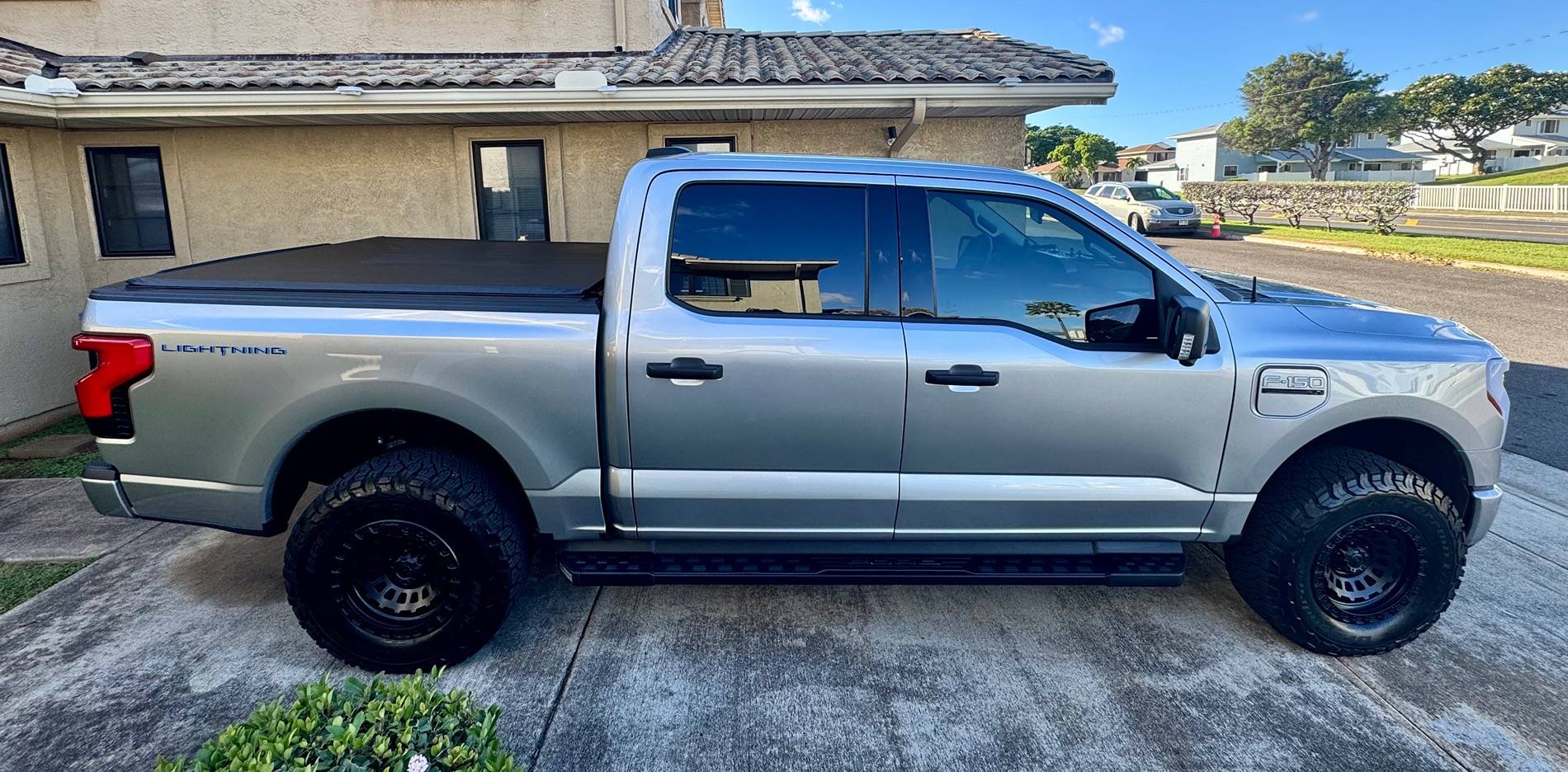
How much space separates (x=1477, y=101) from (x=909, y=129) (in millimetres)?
65333

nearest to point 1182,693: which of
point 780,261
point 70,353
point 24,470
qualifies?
point 780,261

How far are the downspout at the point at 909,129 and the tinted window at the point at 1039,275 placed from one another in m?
3.47

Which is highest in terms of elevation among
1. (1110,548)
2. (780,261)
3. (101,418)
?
(780,261)

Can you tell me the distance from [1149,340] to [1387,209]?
26164 mm

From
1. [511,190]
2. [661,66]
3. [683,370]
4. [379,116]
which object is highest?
[661,66]

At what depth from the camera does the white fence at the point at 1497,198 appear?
34.3 meters

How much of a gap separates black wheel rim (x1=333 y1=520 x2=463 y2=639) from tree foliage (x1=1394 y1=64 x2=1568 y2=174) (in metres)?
66.0

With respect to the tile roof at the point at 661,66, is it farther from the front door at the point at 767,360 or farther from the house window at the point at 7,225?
the front door at the point at 767,360

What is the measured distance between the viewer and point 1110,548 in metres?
3.64

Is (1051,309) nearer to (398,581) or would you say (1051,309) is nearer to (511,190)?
(398,581)

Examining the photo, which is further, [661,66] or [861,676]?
[661,66]

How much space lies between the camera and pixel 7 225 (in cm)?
716

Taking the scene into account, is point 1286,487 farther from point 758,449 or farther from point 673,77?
point 673,77

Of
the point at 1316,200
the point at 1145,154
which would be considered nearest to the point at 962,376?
the point at 1316,200
